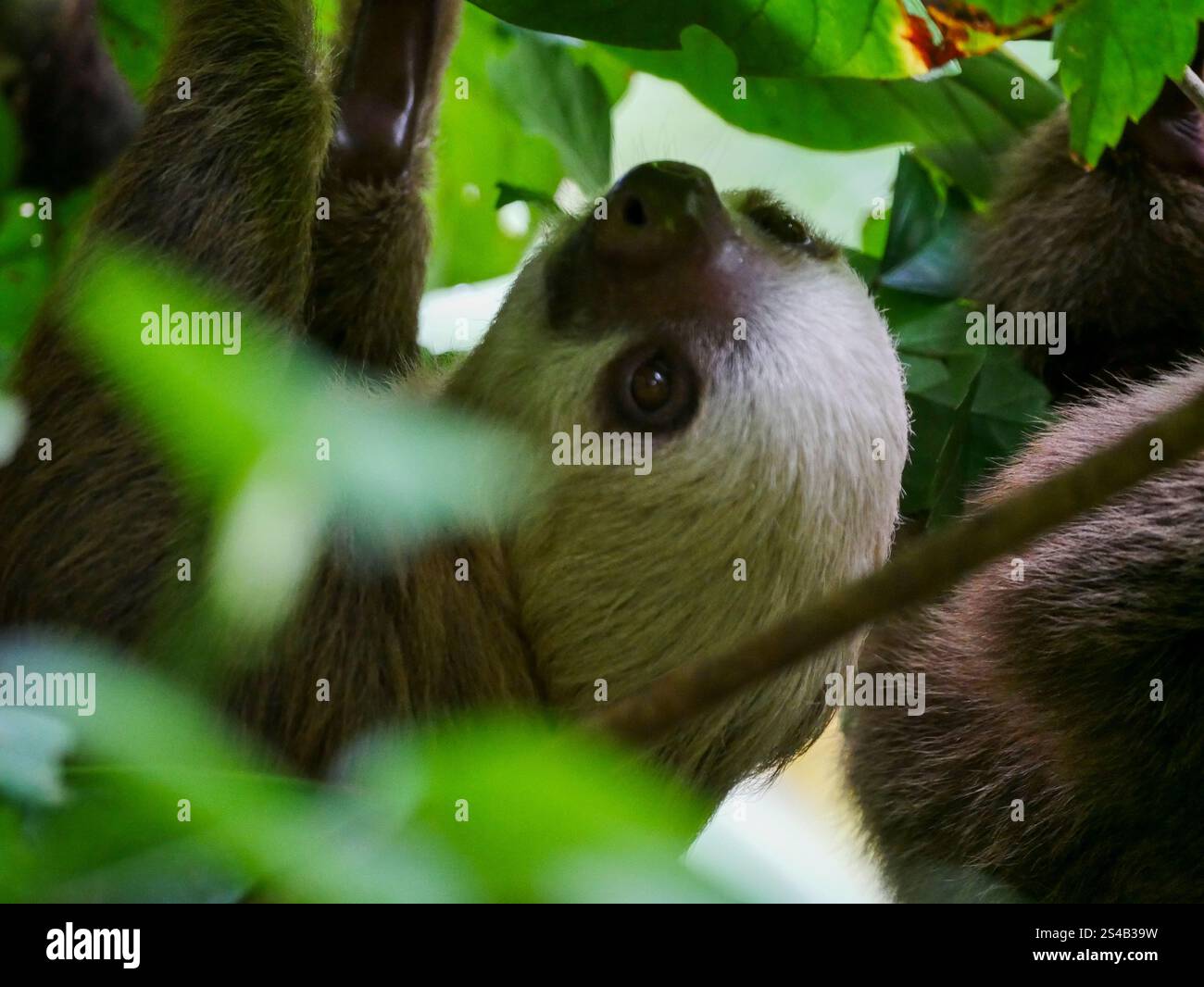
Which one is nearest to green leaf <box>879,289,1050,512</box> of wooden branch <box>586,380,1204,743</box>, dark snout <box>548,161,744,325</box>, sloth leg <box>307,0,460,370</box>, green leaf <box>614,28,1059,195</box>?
green leaf <box>614,28,1059,195</box>

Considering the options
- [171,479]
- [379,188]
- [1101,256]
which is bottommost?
[171,479]

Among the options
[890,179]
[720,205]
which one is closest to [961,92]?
[890,179]

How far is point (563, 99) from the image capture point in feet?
10.8

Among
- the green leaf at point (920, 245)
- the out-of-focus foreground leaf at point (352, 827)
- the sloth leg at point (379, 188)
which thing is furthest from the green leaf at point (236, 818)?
the green leaf at point (920, 245)

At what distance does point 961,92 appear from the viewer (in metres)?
3.38

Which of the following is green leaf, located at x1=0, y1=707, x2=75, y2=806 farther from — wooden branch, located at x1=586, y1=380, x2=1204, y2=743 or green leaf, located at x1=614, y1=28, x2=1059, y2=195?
green leaf, located at x1=614, y1=28, x2=1059, y2=195

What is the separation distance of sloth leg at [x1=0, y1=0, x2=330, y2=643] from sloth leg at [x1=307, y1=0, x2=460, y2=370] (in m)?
0.27

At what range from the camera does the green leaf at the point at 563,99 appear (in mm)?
3242

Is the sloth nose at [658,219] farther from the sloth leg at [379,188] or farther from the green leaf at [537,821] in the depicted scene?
the green leaf at [537,821]

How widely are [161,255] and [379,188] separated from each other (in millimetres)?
838

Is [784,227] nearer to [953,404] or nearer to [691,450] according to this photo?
[953,404]

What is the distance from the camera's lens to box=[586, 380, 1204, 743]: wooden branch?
125 centimetres

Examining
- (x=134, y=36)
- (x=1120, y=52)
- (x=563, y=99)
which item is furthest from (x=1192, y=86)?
(x=134, y=36)
